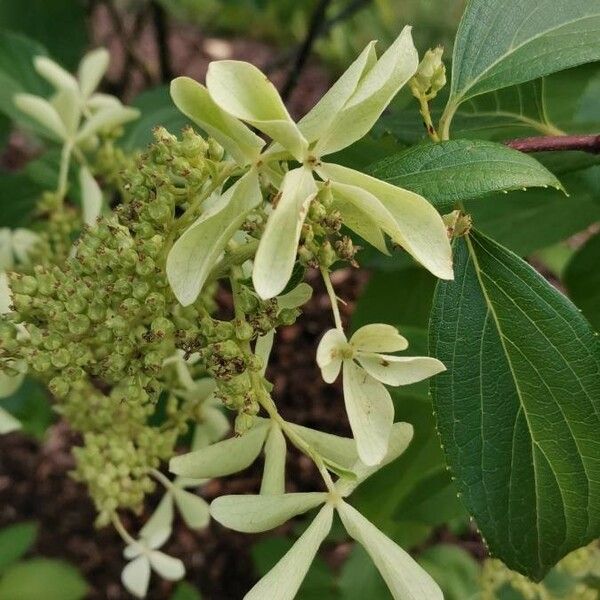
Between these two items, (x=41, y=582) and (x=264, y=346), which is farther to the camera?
(x=41, y=582)

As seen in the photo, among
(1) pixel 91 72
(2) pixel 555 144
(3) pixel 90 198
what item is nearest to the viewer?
(2) pixel 555 144

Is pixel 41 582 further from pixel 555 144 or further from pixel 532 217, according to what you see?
pixel 555 144

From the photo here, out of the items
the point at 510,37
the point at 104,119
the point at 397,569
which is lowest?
the point at 397,569

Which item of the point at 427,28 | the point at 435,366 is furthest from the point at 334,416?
the point at 435,366

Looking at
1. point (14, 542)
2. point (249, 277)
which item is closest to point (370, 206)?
point (249, 277)

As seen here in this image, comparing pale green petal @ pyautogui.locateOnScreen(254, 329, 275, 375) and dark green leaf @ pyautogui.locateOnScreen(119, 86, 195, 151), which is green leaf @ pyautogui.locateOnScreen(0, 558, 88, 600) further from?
pale green petal @ pyautogui.locateOnScreen(254, 329, 275, 375)

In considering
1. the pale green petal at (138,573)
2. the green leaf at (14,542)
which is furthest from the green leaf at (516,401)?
the green leaf at (14,542)

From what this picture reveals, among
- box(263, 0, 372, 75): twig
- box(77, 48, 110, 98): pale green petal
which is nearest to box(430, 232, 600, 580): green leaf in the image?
box(77, 48, 110, 98): pale green petal
